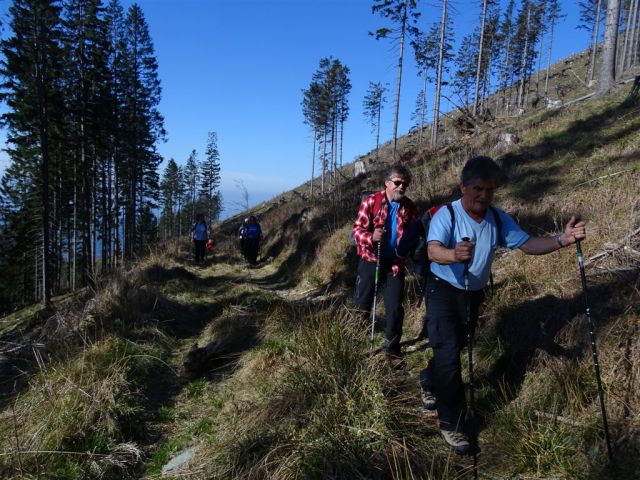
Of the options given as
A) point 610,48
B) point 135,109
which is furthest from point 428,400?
point 135,109

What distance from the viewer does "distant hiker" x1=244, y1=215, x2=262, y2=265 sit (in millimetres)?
12938

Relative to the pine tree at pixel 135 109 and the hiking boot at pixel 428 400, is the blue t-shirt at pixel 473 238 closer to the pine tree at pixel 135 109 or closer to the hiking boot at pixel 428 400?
the hiking boot at pixel 428 400

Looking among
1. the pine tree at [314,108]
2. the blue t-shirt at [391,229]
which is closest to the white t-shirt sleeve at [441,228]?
the blue t-shirt at [391,229]

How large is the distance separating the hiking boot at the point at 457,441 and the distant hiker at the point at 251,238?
10.9 m

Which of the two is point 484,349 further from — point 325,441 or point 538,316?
point 325,441

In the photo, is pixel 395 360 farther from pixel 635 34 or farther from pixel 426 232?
pixel 635 34

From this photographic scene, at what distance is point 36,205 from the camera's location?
27000mm

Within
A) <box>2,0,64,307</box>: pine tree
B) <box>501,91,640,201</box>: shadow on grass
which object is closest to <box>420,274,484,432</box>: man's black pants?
<box>501,91,640,201</box>: shadow on grass

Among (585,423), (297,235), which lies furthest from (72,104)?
(585,423)

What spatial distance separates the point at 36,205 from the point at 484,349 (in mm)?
31988

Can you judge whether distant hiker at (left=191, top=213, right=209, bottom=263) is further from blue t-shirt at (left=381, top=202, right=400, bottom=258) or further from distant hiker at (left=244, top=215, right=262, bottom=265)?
blue t-shirt at (left=381, top=202, right=400, bottom=258)

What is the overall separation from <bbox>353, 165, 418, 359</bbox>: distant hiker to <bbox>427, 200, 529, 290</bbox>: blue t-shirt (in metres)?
0.97

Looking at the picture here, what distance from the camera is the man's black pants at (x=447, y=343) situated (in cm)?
257

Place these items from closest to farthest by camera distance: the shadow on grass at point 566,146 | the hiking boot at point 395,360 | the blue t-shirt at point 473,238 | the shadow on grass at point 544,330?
the blue t-shirt at point 473,238 < the shadow on grass at point 544,330 < the hiking boot at point 395,360 < the shadow on grass at point 566,146
